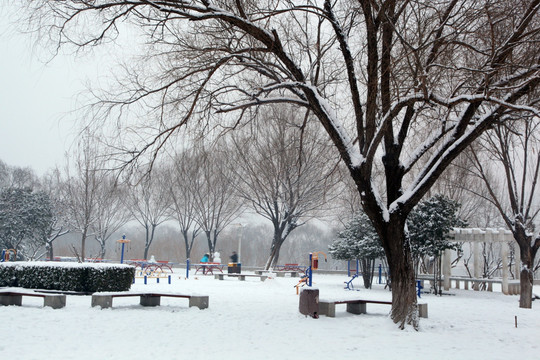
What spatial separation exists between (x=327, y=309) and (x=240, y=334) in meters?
2.93

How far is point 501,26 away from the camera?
8.76 m

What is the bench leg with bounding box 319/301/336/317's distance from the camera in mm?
10391

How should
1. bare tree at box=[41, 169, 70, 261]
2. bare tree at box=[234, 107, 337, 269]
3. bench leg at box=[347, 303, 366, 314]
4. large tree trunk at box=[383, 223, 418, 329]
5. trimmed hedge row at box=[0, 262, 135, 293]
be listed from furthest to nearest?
bare tree at box=[41, 169, 70, 261], bare tree at box=[234, 107, 337, 269], trimmed hedge row at box=[0, 262, 135, 293], bench leg at box=[347, 303, 366, 314], large tree trunk at box=[383, 223, 418, 329]

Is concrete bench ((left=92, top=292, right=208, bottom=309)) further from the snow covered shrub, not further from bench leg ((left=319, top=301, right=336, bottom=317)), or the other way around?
the snow covered shrub

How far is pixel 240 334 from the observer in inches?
317

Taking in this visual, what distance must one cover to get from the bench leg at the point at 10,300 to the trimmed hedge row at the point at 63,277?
2212 millimetres

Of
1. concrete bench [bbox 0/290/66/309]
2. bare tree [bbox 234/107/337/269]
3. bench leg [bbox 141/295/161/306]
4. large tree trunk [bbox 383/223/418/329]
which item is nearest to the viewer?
large tree trunk [bbox 383/223/418/329]

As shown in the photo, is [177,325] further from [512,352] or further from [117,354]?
[512,352]

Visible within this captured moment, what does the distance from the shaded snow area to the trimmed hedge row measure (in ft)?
3.16

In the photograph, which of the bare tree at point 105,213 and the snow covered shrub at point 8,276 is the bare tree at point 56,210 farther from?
the snow covered shrub at point 8,276

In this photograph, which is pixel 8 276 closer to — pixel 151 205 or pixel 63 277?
pixel 63 277

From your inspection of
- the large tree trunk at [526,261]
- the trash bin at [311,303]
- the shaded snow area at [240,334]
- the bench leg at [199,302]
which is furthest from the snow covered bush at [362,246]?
the bench leg at [199,302]

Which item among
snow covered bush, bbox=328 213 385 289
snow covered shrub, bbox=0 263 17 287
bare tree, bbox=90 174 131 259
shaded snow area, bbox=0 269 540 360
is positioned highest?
bare tree, bbox=90 174 131 259

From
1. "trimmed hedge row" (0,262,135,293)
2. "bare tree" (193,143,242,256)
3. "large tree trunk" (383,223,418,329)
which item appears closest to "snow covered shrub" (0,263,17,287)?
"trimmed hedge row" (0,262,135,293)
